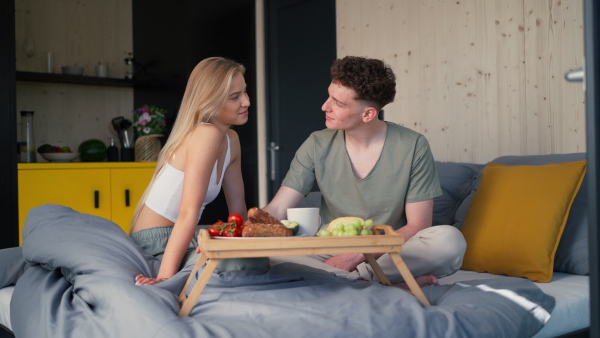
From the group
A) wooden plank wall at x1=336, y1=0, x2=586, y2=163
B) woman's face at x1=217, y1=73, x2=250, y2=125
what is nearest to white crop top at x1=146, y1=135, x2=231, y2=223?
woman's face at x1=217, y1=73, x2=250, y2=125

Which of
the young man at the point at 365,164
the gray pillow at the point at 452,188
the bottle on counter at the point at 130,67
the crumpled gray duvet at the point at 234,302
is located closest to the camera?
the crumpled gray duvet at the point at 234,302

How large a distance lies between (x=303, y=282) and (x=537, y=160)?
132 cm

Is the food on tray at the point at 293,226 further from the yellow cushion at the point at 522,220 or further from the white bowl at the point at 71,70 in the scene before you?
the white bowl at the point at 71,70

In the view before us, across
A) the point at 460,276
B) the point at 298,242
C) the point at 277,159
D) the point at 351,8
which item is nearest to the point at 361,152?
the point at 460,276

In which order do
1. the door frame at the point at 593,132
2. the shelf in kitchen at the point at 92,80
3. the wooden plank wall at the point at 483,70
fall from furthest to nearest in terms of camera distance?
the shelf in kitchen at the point at 92,80, the wooden plank wall at the point at 483,70, the door frame at the point at 593,132

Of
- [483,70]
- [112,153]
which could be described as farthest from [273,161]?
[483,70]

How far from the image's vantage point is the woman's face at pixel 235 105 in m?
2.45

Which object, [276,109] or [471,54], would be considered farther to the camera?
[276,109]

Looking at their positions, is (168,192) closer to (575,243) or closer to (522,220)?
(522,220)

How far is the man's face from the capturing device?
2.51 metres

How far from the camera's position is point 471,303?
6.03 feet

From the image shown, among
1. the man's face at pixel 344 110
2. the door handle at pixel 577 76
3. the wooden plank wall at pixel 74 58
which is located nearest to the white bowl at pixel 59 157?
the wooden plank wall at pixel 74 58

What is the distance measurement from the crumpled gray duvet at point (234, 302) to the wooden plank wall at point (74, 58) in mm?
3128

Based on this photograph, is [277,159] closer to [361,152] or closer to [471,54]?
[471,54]
